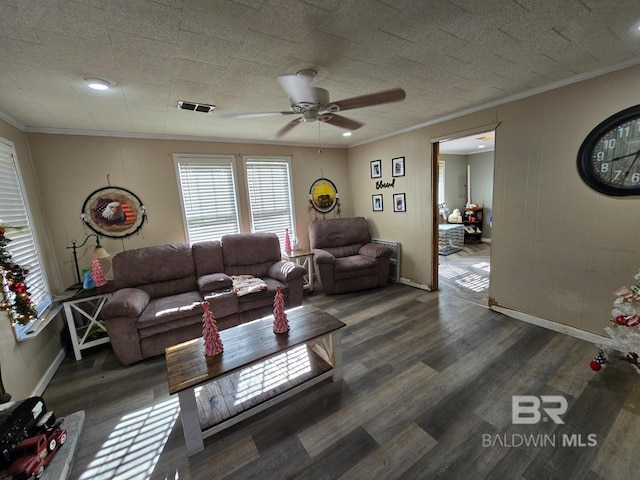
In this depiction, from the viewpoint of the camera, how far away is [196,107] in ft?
8.11

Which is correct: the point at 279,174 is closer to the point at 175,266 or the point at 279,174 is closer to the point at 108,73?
the point at 175,266

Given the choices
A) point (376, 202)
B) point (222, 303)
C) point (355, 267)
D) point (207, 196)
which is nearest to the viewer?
point (222, 303)

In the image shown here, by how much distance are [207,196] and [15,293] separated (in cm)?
220

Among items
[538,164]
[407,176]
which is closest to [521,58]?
[538,164]

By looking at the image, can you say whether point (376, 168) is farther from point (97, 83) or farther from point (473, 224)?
point (473, 224)

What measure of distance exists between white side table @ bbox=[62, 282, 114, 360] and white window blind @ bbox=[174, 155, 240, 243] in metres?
1.23

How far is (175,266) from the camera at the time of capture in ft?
10.6

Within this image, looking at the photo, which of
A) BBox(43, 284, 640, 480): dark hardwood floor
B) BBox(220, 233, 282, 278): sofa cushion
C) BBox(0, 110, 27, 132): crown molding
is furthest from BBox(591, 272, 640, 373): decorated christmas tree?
BBox(0, 110, 27, 132): crown molding

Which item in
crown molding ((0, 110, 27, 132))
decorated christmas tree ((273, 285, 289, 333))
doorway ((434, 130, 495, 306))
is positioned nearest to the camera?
decorated christmas tree ((273, 285, 289, 333))

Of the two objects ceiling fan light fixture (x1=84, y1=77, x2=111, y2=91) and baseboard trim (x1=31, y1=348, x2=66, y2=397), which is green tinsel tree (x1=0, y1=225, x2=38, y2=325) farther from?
ceiling fan light fixture (x1=84, y1=77, x2=111, y2=91)

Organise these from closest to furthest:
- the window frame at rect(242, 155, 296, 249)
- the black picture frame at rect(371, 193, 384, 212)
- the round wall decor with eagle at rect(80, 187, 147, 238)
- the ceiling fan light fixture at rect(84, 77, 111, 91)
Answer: the ceiling fan light fixture at rect(84, 77, 111, 91) → the round wall decor with eagle at rect(80, 187, 147, 238) → the window frame at rect(242, 155, 296, 249) → the black picture frame at rect(371, 193, 384, 212)

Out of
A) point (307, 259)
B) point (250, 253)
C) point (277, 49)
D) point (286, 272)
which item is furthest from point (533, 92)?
point (250, 253)

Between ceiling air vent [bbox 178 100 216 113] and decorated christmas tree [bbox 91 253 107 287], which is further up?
ceiling air vent [bbox 178 100 216 113]

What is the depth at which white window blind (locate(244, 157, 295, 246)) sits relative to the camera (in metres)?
4.11
